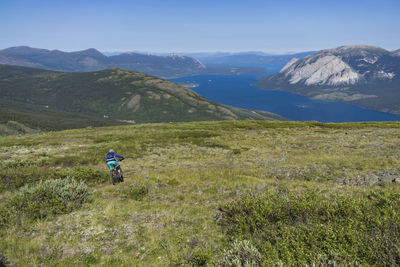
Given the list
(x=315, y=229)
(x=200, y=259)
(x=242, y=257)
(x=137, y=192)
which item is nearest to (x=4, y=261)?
(x=200, y=259)

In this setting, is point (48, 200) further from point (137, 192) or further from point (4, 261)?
point (137, 192)

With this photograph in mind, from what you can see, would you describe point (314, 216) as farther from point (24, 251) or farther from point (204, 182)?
point (24, 251)

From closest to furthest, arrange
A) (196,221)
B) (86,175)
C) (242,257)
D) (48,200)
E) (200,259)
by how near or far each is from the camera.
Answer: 1. (242,257)
2. (200,259)
3. (196,221)
4. (48,200)
5. (86,175)

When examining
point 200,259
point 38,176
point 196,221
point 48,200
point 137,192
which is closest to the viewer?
point 200,259

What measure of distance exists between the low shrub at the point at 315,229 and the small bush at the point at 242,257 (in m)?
0.25

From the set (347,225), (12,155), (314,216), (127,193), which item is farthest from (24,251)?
(12,155)

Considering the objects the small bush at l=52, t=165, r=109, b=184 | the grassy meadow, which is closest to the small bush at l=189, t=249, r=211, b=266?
the grassy meadow

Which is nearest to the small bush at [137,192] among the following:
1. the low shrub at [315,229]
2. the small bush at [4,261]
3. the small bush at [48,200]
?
the small bush at [48,200]

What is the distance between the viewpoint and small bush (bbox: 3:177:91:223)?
9195mm

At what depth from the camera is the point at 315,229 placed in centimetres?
676

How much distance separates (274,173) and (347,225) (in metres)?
10.5

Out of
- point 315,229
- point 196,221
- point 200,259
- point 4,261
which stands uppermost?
point 315,229

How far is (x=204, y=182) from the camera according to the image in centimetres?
1464

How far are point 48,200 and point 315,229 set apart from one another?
12.0m
